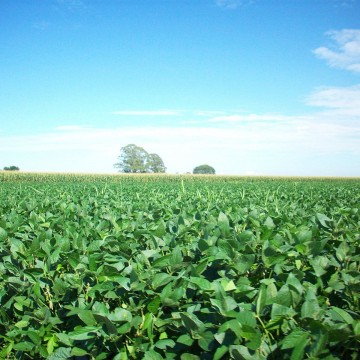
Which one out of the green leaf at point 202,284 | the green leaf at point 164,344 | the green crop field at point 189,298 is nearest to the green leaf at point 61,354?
the green crop field at point 189,298

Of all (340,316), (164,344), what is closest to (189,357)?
(164,344)

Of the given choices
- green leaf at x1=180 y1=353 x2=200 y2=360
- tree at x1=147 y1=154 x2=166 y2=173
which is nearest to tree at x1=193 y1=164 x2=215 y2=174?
tree at x1=147 y1=154 x2=166 y2=173

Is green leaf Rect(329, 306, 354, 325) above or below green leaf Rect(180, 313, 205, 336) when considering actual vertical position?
above

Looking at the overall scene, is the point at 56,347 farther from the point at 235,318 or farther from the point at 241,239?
the point at 241,239

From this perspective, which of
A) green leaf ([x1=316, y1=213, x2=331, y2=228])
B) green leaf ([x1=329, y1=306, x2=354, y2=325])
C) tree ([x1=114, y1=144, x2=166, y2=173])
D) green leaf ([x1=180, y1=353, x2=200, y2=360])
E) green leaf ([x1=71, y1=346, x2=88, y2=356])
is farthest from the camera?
tree ([x1=114, y1=144, x2=166, y2=173])

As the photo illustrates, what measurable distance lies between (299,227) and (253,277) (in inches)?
36.0

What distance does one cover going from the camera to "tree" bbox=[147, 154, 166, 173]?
10662 cm

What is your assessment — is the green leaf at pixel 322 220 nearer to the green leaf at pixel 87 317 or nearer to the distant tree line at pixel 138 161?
the green leaf at pixel 87 317

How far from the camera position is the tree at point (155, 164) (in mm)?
106625

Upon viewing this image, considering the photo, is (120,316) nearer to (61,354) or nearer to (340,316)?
(61,354)

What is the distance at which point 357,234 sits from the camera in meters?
2.41

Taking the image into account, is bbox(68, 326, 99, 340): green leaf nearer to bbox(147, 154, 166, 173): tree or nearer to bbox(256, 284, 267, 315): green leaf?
bbox(256, 284, 267, 315): green leaf

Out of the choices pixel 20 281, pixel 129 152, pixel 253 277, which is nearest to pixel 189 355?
pixel 253 277

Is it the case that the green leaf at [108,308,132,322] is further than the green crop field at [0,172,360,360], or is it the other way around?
the green leaf at [108,308,132,322]
